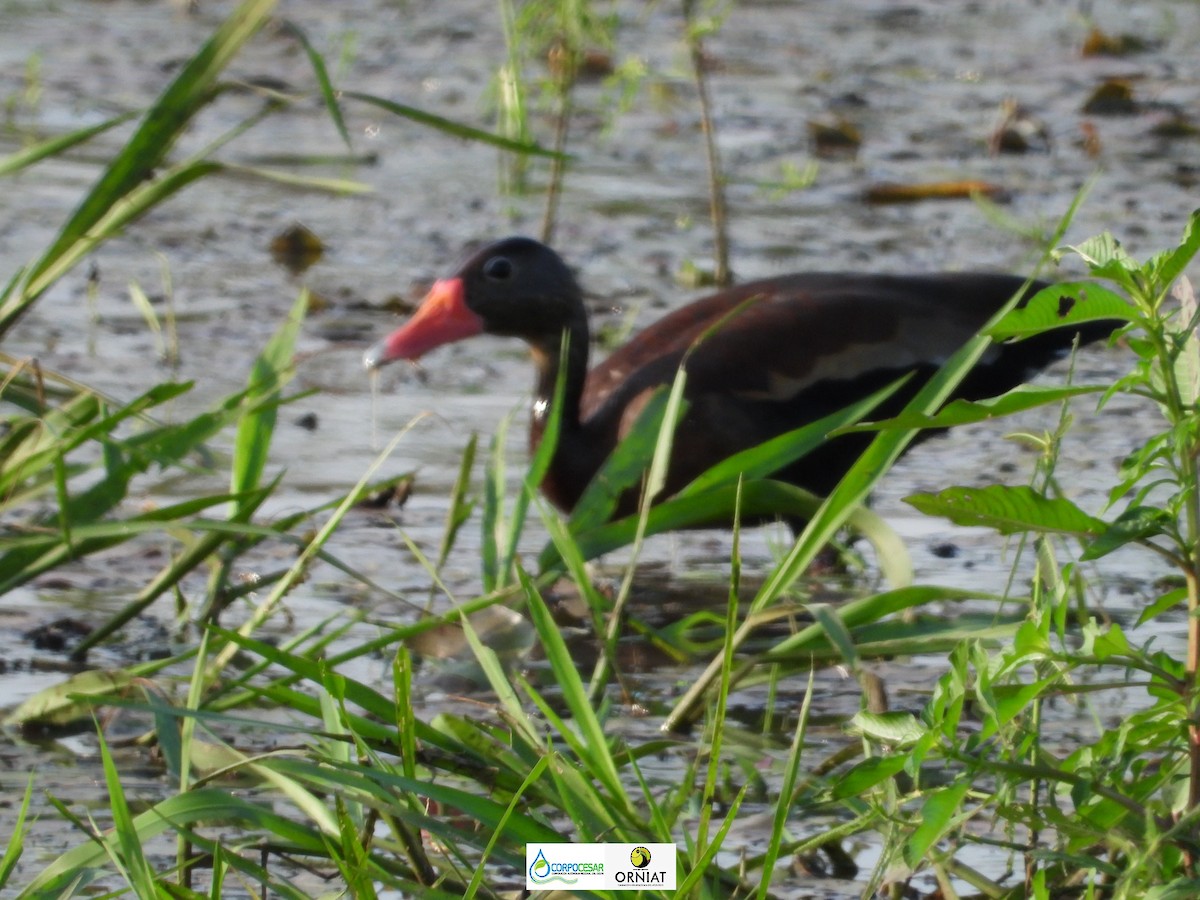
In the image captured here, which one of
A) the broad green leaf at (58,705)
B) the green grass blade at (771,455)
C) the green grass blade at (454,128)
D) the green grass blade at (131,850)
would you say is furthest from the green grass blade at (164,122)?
the green grass blade at (131,850)

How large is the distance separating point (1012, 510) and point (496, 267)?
2.77 meters

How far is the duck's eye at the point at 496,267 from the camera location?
4660mm

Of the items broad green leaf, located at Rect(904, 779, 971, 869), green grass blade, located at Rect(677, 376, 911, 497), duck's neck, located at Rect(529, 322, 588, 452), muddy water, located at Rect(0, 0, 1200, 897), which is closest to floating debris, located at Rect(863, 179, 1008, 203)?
muddy water, located at Rect(0, 0, 1200, 897)

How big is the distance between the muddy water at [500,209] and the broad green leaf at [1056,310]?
1001 mm

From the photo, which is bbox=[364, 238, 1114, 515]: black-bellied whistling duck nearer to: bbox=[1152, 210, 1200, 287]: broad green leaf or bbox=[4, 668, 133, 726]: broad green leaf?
bbox=[4, 668, 133, 726]: broad green leaf

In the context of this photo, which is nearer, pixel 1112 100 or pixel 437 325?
pixel 437 325

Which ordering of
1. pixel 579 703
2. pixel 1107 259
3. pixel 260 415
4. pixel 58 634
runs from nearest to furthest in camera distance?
pixel 1107 259
pixel 579 703
pixel 260 415
pixel 58 634

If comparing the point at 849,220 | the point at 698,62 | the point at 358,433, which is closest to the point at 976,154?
the point at 849,220

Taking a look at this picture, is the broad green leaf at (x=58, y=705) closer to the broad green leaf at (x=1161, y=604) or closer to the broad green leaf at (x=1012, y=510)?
the broad green leaf at (x=1012, y=510)

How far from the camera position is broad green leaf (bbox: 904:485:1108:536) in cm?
198

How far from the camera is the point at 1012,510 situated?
200cm

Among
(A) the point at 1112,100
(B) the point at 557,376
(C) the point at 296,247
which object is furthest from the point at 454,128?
(A) the point at 1112,100

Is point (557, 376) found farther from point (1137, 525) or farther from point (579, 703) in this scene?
point (1137, 525)

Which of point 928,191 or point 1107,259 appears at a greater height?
point 1107,259
